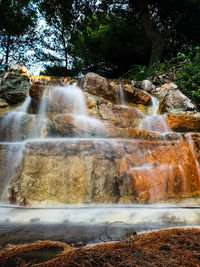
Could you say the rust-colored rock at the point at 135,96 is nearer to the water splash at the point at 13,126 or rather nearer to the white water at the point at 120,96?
A: the white water at the point at 120,96

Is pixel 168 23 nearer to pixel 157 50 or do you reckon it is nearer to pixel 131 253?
pixel 157 50

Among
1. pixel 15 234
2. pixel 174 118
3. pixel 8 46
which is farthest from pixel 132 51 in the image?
pixel 15 234

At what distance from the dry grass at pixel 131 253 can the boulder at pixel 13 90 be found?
5216mm

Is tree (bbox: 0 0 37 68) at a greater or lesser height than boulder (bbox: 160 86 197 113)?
greater

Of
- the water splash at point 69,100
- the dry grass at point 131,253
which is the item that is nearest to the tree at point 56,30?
the water splash at point 69,100

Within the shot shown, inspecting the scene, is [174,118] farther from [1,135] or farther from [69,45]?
[69,45]

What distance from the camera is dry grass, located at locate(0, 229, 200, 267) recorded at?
1.12 meters

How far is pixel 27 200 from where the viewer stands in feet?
9.19

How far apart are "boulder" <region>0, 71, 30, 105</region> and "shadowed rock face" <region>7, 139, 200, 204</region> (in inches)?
127

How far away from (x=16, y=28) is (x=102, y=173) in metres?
14.6

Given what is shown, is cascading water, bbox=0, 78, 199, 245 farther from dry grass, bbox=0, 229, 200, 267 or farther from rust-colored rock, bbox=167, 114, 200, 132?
rust-colored rock, bbox=167, 114, 200, 132

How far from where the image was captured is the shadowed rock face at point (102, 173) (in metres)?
2.90

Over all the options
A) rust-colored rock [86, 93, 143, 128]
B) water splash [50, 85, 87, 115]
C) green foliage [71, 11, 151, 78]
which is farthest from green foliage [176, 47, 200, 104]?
green foliage [71, 11, 151, 78]

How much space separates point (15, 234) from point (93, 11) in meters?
13.1
